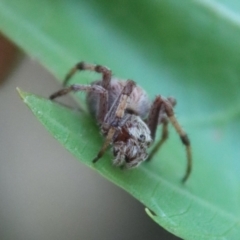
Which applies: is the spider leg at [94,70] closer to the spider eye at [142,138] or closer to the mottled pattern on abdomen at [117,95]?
the mottled pattern on abdomen at [117,95]

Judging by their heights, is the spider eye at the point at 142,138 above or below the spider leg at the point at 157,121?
below

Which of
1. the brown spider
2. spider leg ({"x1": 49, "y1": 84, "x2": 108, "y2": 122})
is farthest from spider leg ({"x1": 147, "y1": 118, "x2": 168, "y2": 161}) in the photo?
spider leg ({"x1": 49, "y1": 84, "x2": 108, "y2": 122})

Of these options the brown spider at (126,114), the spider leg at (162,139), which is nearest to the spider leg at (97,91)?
the brown spider at (126,114)

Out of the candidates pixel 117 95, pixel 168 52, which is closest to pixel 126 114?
pixel 117 95

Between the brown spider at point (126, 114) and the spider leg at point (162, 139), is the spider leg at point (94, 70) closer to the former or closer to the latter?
the brown spider at point (126, 114)

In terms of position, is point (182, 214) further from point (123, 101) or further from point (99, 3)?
point (99, 3)

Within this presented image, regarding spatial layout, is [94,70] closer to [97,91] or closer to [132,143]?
[97,91]
